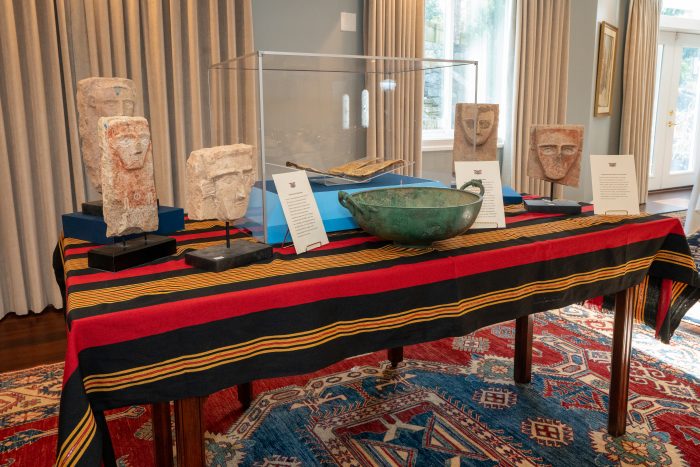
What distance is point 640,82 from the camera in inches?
244

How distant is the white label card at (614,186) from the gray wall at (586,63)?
3.57 m

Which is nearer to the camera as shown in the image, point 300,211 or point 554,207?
point 300,211

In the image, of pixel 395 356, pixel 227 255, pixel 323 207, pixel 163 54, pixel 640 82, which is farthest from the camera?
pixel 640 82

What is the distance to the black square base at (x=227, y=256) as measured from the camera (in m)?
1.25

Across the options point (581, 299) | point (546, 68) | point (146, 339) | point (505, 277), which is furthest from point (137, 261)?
point (546, 68)

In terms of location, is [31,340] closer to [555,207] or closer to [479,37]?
[555,207]

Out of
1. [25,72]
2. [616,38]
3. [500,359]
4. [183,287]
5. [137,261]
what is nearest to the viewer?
[183,287]

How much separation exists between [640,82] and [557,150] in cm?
520

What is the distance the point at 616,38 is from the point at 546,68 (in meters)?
1.48

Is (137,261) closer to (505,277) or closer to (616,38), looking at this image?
(505,277)

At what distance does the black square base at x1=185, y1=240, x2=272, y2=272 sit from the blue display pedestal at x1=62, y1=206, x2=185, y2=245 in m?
0.28

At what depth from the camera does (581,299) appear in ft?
5.20

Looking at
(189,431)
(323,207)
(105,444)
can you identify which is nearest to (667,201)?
(323,207)

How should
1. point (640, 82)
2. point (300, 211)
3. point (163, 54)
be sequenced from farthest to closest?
point (640, 82) → point (163, 54) → point (300, 211)
